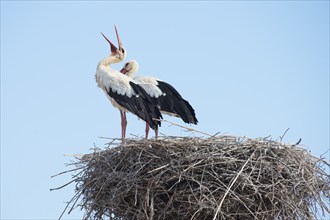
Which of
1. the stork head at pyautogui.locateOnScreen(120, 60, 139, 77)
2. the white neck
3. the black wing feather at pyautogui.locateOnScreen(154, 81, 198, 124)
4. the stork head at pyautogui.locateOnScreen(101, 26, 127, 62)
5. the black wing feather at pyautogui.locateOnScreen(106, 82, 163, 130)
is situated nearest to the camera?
the black wing feather at pyautogui.locateOnScreen(106, 82, 163, 130)

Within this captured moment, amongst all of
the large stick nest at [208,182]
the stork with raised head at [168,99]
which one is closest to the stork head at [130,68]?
the stork with raised head at [168,99]

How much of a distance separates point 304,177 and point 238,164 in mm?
712

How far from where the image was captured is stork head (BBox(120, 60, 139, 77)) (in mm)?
11109

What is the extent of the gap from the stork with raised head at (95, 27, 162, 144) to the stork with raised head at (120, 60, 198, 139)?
0.59ft

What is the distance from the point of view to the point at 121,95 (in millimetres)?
10094

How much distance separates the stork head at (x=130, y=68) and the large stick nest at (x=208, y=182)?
2.55 m

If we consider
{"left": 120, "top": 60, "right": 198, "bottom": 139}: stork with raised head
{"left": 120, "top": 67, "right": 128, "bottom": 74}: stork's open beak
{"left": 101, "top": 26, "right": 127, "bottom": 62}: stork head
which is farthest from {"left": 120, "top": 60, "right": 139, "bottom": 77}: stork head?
{"left": 120, "top": 60, "right": 198, "bottom": 139}: stork with raised head

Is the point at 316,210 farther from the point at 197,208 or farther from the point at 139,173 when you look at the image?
the point at 139,173

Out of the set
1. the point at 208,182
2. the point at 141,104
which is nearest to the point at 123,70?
the point at 141,104

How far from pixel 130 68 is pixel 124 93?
114 centimetres

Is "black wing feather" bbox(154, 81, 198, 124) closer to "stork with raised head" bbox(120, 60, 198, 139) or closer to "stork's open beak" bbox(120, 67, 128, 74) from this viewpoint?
"stork with raised head" bbox(120, 60, 198, 139)

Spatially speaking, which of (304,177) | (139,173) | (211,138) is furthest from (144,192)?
(304,177)

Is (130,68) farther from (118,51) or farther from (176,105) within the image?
(176,105)

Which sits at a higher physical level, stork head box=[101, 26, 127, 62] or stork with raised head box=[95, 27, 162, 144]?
stork head box=[101, 26, 127, 62]
